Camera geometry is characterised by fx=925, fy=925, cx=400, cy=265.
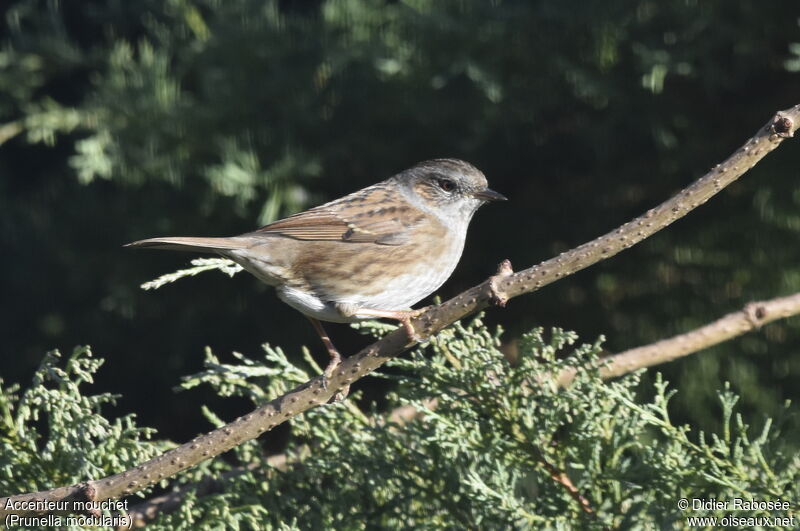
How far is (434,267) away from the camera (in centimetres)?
317

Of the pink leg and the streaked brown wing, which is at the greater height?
the streaked brown wing

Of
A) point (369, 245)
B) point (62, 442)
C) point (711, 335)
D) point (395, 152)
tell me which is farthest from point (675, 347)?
point (62, 442)

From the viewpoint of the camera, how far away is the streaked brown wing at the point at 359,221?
3184 mm

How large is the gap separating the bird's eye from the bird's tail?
0.84 m

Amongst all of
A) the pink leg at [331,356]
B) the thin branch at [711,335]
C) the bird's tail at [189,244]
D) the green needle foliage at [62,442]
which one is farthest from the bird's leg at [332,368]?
the thin branch at [711,335]

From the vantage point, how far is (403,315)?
267 cm

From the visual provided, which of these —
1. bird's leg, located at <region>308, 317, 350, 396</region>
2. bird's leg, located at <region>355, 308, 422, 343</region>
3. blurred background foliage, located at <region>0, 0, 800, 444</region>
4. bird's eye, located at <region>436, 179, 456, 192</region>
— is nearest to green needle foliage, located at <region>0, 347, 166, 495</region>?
bird's leg, located at <region>308, 317, 350, 396</region>

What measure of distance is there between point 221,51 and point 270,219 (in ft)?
2.38

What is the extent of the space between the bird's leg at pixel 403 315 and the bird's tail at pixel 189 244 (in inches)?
17.7

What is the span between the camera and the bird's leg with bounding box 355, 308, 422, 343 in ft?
7.12

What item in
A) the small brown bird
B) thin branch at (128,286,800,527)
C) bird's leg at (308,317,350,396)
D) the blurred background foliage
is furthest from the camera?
the blurred background foliage

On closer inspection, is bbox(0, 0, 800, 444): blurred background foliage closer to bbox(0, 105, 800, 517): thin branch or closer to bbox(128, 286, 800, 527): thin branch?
bbox(128, 286, 800, 527): thin branch

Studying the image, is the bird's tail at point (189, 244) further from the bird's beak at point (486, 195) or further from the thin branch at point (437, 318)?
the bird's beak at point (486, 195)

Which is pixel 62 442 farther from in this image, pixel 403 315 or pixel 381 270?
pixel 381 270
